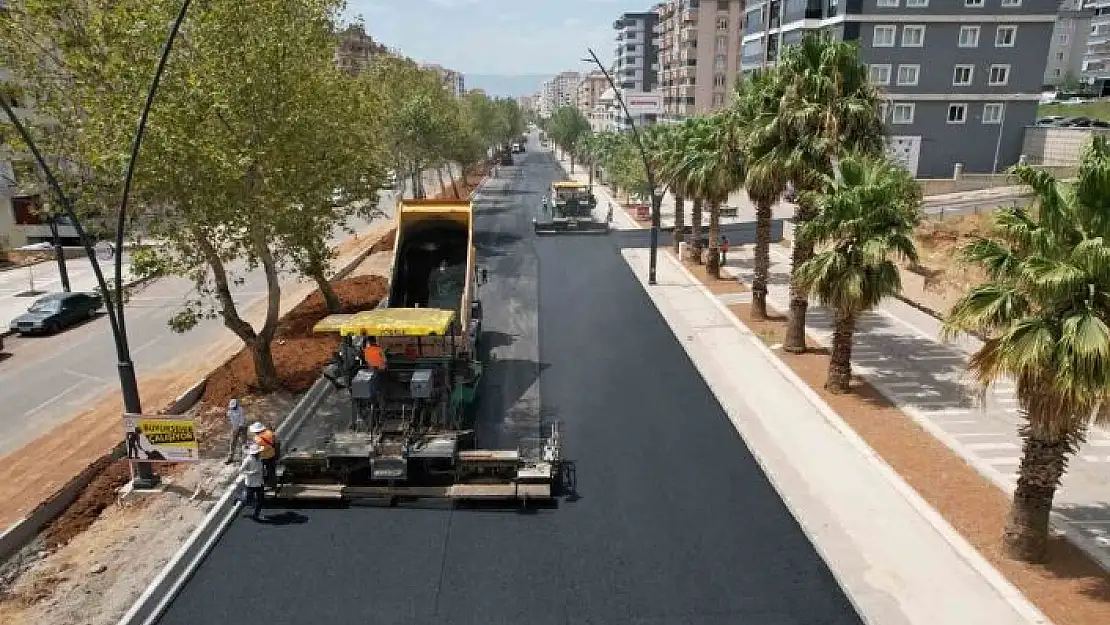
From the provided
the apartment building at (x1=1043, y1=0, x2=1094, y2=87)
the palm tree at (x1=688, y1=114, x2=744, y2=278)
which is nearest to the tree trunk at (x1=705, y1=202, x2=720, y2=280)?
the palm tree at (x1=688, y1=114, x2=744, y2=278)

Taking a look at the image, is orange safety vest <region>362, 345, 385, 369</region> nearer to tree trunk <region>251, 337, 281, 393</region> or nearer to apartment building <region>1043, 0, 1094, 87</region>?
tree trunk <region>251, 337, 281, 393</region>

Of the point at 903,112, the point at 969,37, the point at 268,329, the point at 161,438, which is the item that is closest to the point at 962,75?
the point at 969,37

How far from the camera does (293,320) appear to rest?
2644cm

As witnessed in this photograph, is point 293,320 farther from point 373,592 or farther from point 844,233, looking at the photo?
point 844,233

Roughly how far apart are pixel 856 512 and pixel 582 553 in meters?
5.17

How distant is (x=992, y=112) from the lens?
50531 millimetres

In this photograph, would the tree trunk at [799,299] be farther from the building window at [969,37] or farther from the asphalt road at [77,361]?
the building window at [969,37]

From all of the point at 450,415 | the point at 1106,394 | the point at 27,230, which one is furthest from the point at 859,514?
the point at 27,230

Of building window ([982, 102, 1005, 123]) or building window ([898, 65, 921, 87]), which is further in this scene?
building window ([982, 102, 1005, 123])

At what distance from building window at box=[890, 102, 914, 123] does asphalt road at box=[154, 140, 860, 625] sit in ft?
134

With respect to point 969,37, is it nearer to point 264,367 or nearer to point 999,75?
point 999,75

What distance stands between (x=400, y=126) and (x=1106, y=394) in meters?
43.0

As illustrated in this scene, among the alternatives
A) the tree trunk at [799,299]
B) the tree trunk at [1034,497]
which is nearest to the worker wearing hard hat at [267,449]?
the tree trunk at [1034,497]

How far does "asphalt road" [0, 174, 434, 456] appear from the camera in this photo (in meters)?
18.8
